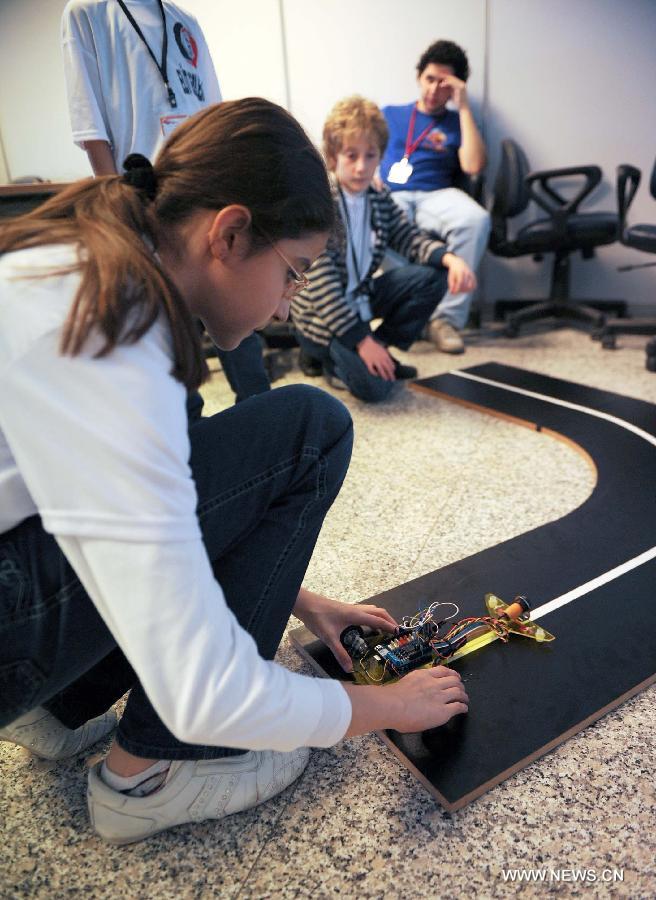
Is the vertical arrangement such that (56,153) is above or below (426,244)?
above

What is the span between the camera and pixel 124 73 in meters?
1.73

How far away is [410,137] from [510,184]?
0.61 meters

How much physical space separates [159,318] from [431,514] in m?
1.26

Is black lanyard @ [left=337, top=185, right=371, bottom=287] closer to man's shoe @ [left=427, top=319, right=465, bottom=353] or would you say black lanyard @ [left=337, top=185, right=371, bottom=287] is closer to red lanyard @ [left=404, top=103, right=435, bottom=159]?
man's shoe @ [left=427, top=319, right=465, bottom=353]

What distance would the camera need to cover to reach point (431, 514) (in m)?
1.74

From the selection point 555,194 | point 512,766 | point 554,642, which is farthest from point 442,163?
point 512,766

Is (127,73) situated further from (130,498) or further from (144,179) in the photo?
(130,498)

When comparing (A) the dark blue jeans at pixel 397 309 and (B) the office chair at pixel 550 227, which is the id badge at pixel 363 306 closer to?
(A) the dark blue jeans at pixel 397 309

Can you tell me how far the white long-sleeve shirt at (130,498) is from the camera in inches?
21.0

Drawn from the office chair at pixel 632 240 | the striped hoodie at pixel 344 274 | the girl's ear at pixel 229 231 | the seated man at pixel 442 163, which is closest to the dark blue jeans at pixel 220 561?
the girl's ear at pixel 229 231

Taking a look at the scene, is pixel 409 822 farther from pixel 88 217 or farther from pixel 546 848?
pixel 88 217

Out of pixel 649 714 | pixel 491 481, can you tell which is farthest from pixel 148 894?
pixel 491 481

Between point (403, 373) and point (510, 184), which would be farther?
point (510, 184)

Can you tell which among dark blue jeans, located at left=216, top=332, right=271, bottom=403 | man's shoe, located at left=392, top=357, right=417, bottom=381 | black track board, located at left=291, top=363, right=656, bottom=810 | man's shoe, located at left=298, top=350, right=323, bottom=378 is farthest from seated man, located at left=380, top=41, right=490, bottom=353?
black track board, located at left=291, top=363, right=656, bottom=810
